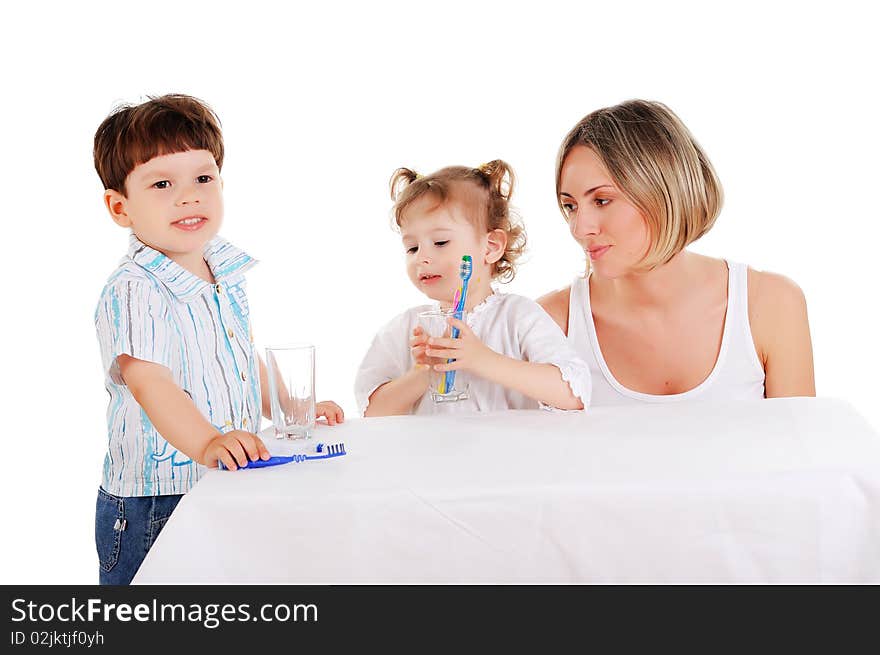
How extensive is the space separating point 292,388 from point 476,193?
2.53ft

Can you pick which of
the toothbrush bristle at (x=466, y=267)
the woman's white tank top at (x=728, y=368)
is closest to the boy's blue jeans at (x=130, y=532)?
the toothbrush bristle at (x=466, y=267)

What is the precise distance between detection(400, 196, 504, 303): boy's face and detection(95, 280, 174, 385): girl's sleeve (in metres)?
0.59

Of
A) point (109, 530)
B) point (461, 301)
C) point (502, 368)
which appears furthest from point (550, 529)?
point (109, 530)

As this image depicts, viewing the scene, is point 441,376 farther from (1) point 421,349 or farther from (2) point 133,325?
(2) point 133,325

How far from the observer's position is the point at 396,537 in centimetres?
121

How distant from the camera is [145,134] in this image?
162 cm

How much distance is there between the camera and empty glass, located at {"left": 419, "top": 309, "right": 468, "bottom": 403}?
65.6 inches

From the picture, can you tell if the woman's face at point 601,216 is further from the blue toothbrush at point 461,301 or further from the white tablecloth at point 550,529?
the white tablecloth at point 550,529

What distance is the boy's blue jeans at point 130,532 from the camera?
1.61 m

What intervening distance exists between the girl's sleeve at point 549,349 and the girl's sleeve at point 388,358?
247 millimetres
